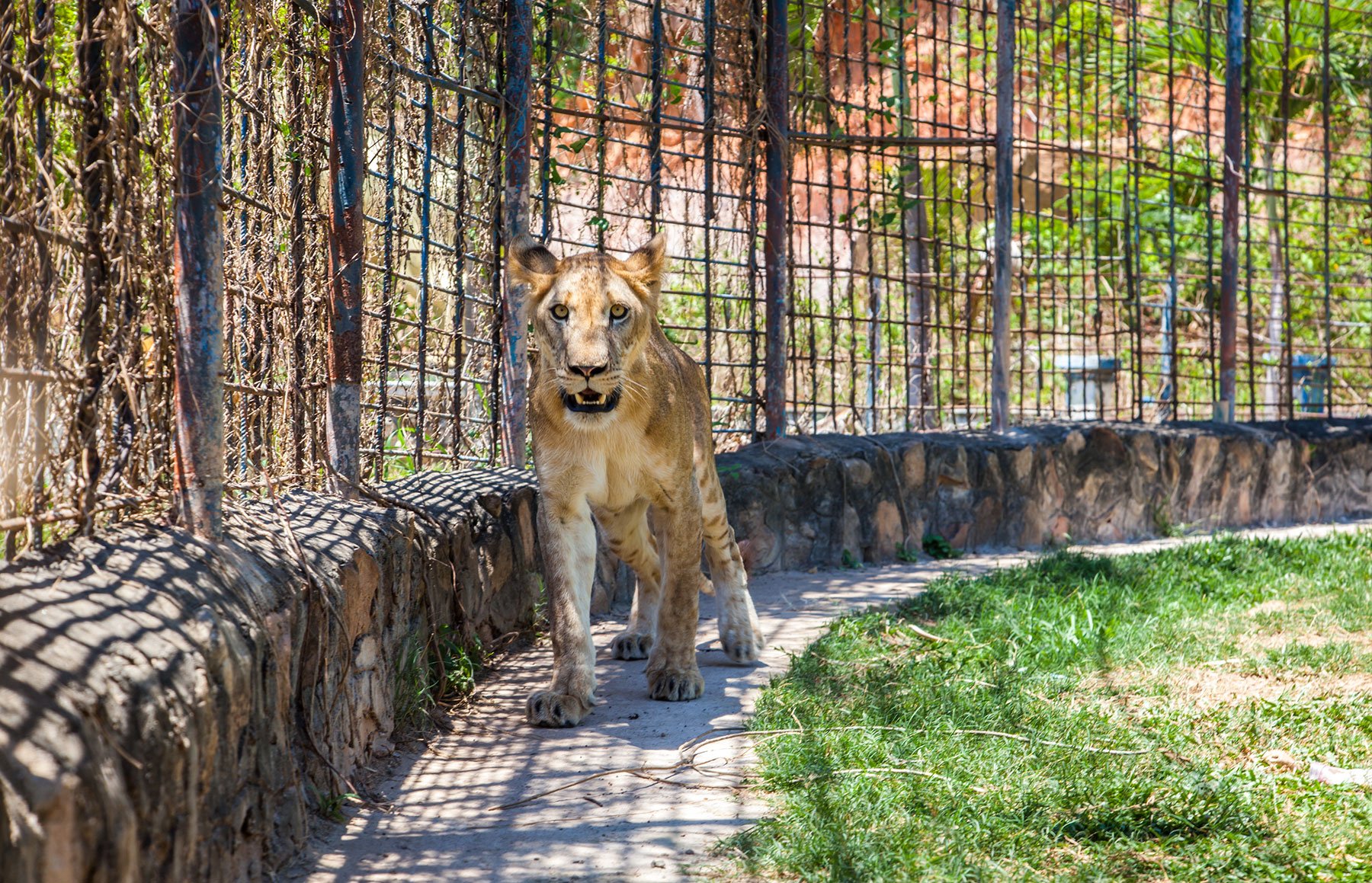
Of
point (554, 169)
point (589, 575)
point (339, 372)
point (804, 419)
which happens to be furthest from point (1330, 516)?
point (339, 372)

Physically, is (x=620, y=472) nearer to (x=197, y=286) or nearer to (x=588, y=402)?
(x=588, y=402)

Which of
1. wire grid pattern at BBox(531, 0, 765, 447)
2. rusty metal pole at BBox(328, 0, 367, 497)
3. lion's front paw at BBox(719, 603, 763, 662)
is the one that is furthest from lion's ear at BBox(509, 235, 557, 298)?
wire grid pattern at BBox(531, 0, 765, 447)

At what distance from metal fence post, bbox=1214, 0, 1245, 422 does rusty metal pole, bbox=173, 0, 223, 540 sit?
31.5 ft

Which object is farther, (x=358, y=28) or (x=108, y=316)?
(x=358, y=28)

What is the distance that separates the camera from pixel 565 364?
454 cm

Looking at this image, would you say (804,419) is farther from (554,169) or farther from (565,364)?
(565,364)

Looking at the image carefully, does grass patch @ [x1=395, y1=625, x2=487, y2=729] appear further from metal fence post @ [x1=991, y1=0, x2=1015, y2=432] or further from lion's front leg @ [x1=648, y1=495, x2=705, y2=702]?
metal fence post @ [x1=991, y1=0, x2=1015, y2=432]

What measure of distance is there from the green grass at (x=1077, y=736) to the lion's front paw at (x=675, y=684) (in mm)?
376

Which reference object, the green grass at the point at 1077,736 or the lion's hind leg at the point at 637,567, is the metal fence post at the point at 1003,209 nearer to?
the green grass at the point at 1077,736

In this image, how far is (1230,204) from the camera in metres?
11.1

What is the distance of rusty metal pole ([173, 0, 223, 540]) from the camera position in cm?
312

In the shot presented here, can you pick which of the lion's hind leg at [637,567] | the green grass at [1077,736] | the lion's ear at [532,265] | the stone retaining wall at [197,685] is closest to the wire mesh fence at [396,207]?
the stone retaining wall at [197,685]

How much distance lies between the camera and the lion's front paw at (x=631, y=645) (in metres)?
5.76

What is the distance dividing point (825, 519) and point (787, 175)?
7.62 feet
